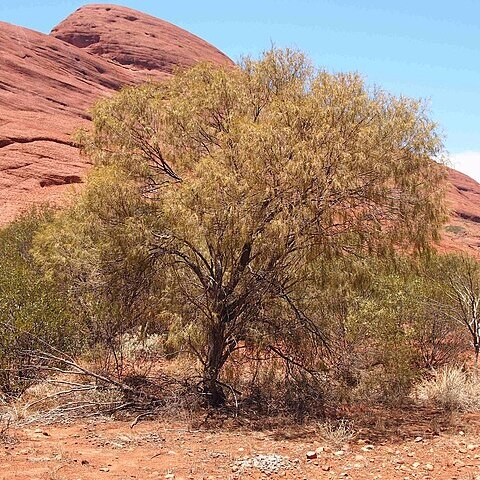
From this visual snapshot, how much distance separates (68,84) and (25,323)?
5095 centimetres

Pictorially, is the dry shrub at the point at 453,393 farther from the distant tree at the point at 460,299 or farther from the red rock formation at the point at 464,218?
the red rock formation at the point at 464,218

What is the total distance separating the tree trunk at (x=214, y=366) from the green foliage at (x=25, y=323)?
10.4 ft

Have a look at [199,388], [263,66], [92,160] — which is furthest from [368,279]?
[92,160]

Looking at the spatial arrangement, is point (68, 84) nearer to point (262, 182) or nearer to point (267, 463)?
point (262, 182)

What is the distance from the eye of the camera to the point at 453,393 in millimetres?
10828

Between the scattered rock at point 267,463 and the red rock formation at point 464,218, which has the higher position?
the red rock formation at point 464,218

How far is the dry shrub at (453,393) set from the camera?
10.7m

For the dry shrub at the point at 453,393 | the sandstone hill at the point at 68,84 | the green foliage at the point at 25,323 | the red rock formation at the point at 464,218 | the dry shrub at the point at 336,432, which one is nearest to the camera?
the dry shrub at the point at 336,432

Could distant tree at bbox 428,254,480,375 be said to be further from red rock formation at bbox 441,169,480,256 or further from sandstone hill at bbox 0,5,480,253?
red rock formation at bbox 441,169,480,256

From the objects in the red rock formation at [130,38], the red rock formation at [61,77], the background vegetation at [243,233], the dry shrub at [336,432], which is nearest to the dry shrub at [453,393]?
the background vegetation at [243,233]

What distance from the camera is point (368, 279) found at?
31.2ft

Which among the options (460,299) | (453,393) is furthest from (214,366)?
(460,299)

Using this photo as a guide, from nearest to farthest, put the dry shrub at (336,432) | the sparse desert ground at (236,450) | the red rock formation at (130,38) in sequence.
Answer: the sparse desert ground at (236,450), the dry shrub at (336,432), the red rock formation at (130,38)

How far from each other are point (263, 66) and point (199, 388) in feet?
21.3
